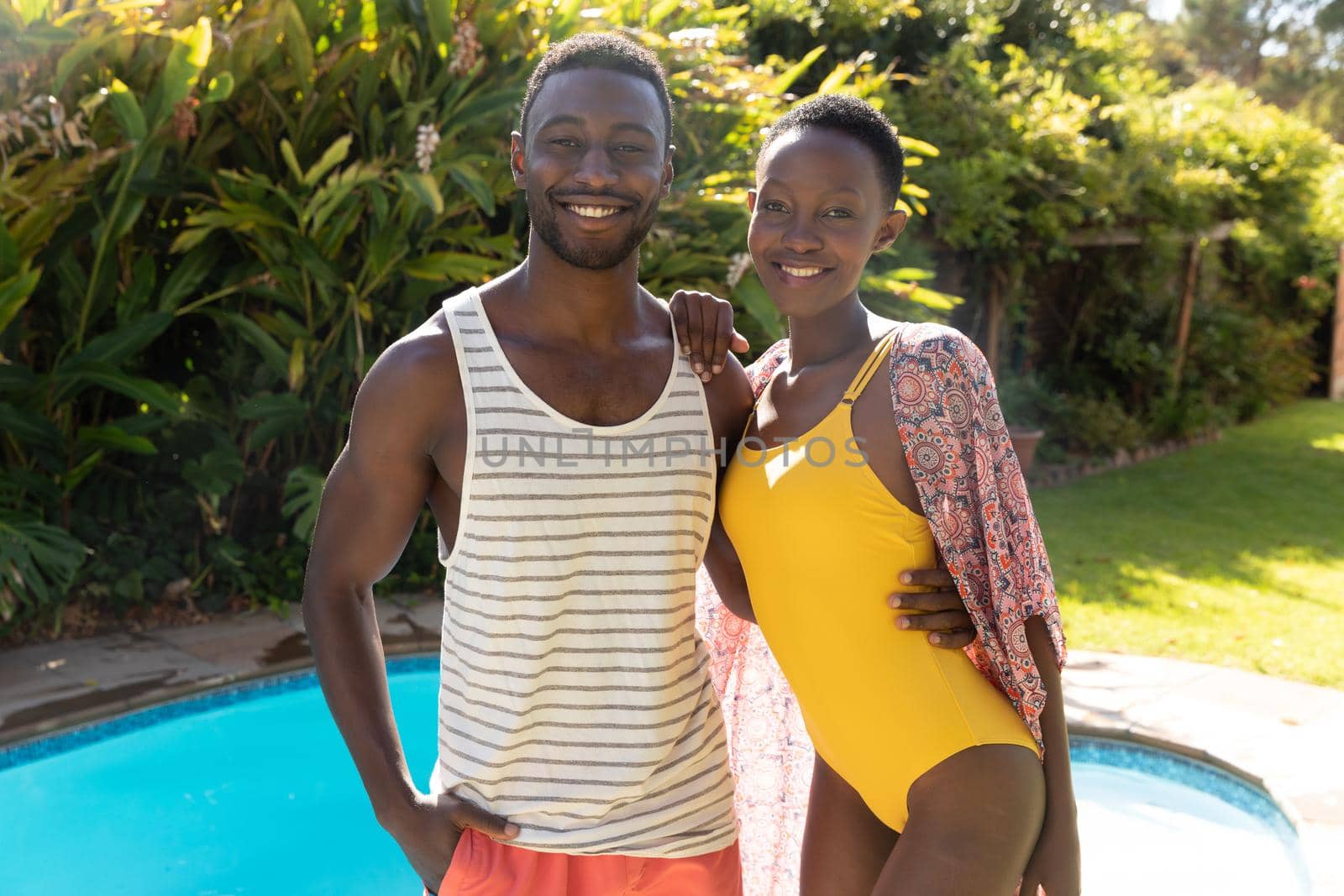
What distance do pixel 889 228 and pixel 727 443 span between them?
455 millimetres

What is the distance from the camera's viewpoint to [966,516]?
1808 millimetres

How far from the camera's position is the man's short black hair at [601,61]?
1.87 metres

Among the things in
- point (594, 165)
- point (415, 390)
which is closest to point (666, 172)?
point (594, 165)

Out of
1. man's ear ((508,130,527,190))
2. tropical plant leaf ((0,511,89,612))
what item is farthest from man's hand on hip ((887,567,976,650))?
tropical plant leaf ((0,511,89,612))

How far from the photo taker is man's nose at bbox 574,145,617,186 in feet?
5.97

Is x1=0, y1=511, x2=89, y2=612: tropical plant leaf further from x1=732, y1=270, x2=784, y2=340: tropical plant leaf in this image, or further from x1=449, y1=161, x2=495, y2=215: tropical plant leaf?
x1=732, y1=270, x2=784, y2=340: tropical plant leaf

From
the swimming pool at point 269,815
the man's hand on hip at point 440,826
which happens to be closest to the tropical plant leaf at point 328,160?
the swimming pool at point 269,815

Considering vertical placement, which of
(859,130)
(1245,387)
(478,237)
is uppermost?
(859,130)

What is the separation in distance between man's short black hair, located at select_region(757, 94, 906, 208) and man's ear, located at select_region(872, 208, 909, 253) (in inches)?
1.1

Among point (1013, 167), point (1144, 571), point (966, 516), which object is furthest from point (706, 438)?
point (1013, 167)

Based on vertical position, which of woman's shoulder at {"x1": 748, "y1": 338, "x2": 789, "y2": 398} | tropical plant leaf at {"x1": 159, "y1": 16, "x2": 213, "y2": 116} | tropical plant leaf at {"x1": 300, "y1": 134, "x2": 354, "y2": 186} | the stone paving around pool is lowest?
the stone paving around pool

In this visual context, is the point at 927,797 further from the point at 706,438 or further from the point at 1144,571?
the point at 1144,571

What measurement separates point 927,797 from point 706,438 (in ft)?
2.07

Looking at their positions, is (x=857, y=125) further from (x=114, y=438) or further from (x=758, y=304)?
(x=114, y=438)
